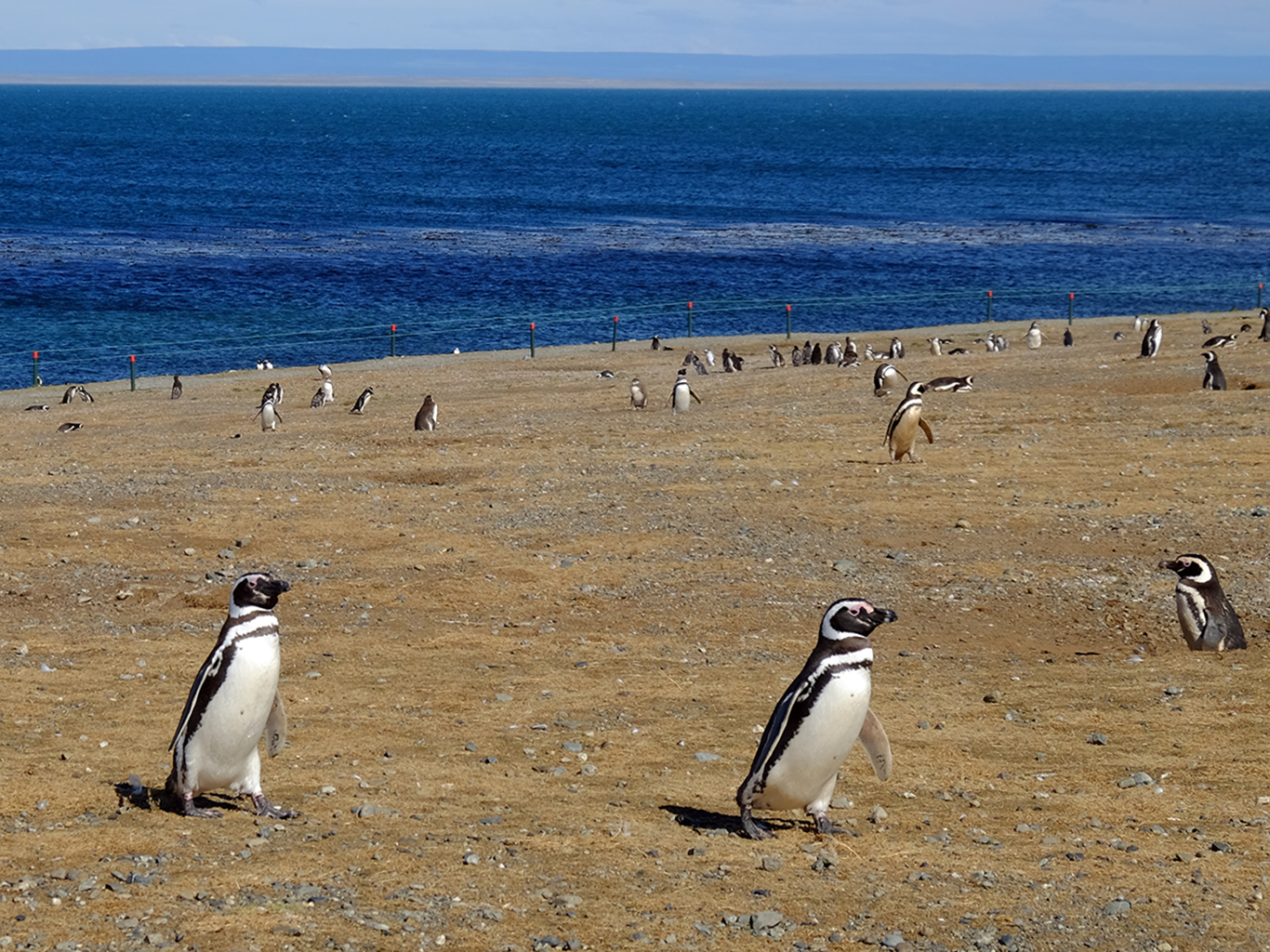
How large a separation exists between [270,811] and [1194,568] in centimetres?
815

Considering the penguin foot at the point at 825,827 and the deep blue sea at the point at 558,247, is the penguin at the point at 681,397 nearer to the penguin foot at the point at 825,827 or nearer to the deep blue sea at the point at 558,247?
the penguin foot at the point at 825,827

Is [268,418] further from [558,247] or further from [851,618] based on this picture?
[558,247]

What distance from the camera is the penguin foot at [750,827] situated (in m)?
8.30

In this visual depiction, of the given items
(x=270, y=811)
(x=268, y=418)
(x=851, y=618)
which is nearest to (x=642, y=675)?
(x=851, y=618)

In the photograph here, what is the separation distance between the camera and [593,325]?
170 feet

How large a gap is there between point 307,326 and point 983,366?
88.7 ft

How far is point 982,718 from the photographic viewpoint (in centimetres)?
1074

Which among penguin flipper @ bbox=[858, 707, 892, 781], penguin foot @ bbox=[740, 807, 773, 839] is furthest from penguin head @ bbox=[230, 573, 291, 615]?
penguin flipper @ bbox=[858, 707, 892, 781]

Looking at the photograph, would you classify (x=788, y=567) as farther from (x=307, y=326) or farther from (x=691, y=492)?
(x=307, y=326)

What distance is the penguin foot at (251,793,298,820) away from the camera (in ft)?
27.5

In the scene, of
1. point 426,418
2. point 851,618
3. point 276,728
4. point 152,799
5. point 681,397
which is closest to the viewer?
point 851,618

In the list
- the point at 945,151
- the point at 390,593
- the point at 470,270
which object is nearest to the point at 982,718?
the point at 390,593

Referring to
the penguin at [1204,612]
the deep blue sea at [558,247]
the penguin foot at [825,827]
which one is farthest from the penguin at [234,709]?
the deep blue sea at [558,247]

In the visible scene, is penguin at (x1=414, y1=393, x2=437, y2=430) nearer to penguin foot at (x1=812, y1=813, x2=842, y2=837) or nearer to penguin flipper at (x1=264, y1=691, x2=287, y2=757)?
penguin flipper at (x1=264, y1=691, x2=287, y2=757)
